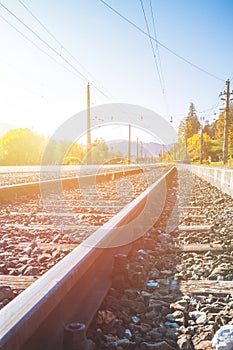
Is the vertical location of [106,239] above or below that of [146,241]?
above

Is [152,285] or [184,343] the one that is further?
[152,285]

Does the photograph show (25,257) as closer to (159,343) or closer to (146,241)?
(146,241)

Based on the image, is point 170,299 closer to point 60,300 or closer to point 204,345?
point 204,345

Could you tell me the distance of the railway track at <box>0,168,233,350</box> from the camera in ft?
4.47

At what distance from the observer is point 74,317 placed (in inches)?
64.7

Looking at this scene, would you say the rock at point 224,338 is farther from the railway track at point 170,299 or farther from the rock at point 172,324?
the rock at point 172,324

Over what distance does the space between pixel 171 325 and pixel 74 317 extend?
59 centimetres

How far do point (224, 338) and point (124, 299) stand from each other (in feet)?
2.41

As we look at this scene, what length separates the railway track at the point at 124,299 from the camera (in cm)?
136

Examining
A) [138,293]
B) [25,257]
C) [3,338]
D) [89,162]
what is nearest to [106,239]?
[138,293]

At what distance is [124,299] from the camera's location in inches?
88.0

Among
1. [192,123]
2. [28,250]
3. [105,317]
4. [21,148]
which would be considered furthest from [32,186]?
[192,123]

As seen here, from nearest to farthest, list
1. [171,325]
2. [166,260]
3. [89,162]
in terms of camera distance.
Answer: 1. [171,325]
2. [166,260]
3. [89,162]

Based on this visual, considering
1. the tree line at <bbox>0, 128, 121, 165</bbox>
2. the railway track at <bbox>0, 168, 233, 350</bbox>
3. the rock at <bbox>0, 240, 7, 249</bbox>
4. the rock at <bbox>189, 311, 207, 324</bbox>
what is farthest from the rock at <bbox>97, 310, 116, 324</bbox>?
the tree line at <bbox>0, 128, 121, 165</bbox>
